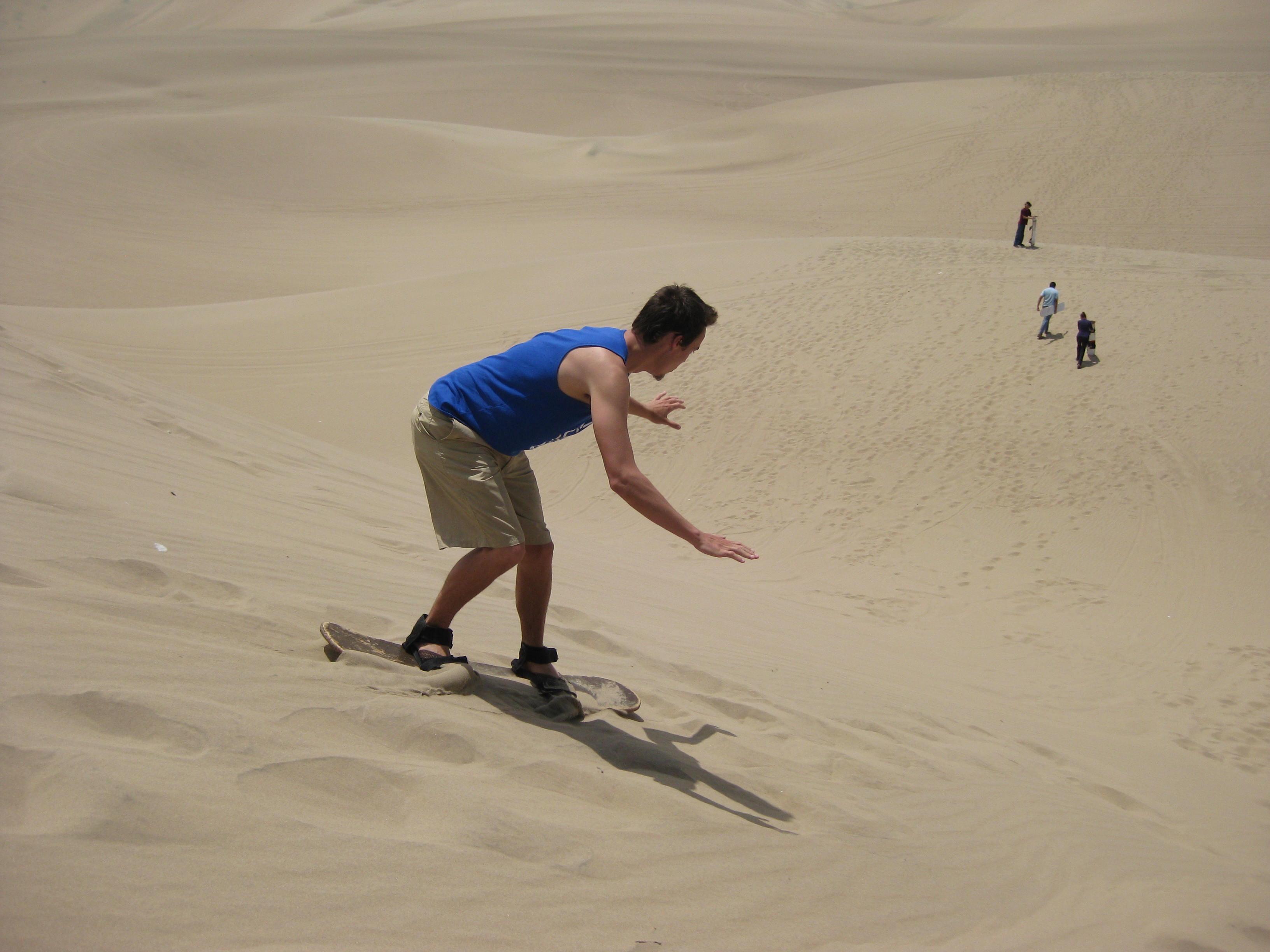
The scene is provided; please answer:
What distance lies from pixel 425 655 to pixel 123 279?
20.7m

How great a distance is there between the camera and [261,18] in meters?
82.8

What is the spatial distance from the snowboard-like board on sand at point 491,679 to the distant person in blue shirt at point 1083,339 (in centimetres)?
941

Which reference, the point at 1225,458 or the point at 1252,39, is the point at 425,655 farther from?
the point at 1252,39

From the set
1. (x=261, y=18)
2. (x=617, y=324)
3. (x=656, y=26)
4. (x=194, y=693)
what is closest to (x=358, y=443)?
(x=617, y=324)

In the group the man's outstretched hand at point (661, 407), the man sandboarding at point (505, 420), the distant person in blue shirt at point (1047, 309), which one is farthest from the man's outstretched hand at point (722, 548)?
the distant person in blue shirt at point (1047, 309)

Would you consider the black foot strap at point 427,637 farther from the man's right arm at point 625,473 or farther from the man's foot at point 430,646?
the man's right arm at point 625,473

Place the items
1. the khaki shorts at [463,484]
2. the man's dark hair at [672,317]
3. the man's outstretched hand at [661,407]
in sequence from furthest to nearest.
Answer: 1. the man's outstretched hand at [661,407]
2. the khaki shorts at [463,484]
3. the man's dark hair at [672,317]

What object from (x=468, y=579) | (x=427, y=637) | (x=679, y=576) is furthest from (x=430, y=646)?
(x=679, y=576)

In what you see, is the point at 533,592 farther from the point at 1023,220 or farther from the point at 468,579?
the point at 1023,220

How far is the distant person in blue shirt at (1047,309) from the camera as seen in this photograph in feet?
40.4

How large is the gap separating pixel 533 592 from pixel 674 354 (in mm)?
1074

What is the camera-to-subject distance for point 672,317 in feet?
10.6

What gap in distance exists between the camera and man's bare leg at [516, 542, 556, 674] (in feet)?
12.1

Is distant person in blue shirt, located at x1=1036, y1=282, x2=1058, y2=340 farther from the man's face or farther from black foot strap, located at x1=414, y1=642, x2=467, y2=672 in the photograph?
black foot strap, located at x1=414, y1=642, x2=467, y2=672
